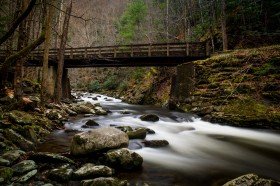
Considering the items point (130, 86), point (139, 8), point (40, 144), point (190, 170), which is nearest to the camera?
point (190, 170)

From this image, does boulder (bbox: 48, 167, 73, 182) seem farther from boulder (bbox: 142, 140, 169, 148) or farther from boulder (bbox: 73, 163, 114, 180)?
boulder (bbox: 142, 140, 169, 148)

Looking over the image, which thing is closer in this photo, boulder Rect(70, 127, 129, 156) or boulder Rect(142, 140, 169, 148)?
boulder Rect(70, 127, 129, 156)

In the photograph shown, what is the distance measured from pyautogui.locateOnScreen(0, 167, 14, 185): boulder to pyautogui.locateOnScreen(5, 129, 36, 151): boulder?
2.04 metres

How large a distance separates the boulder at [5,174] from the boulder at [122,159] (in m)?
2.08

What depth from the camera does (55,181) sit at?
4.95 metres

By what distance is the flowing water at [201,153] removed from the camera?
5676 mm

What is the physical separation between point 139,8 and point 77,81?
22518 millimetres

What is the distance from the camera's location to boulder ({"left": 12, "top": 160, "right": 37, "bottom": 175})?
5.06m

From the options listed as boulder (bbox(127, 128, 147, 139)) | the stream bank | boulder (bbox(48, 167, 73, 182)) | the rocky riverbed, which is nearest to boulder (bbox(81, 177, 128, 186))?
the rocky riverbed

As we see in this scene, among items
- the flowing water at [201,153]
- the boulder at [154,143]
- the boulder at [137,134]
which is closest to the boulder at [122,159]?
the flowing water at [201,153]

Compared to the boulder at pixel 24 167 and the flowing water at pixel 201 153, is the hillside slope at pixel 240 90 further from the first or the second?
the boulder at pixel 24 167

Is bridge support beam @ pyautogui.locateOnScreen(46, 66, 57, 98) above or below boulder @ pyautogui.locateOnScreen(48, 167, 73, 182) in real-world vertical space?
above

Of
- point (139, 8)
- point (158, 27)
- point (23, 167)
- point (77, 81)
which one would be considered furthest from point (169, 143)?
point (77, 81)

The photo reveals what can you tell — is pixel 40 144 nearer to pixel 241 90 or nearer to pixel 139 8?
pixel 241 90
